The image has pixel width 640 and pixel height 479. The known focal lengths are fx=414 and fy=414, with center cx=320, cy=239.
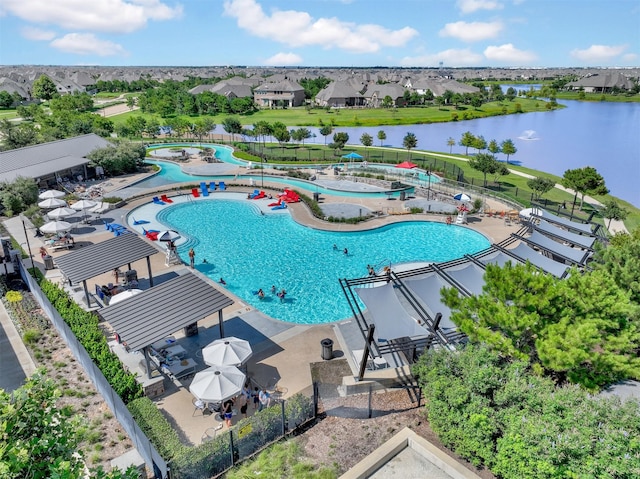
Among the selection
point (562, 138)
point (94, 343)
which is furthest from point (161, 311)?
point (562, 138)

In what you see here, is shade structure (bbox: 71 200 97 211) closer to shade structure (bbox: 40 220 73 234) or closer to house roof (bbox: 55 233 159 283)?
shade structure (bbox: 40 220 73 234)

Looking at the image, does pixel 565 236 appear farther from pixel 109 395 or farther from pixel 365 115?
pixel 365 115

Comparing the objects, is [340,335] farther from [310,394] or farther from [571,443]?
[571,443]

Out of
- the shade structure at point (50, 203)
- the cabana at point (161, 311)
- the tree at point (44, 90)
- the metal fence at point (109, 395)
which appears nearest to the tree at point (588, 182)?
the cabana at point (161, 311)

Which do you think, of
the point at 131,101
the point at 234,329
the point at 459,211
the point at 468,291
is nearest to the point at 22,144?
the point at 234,329

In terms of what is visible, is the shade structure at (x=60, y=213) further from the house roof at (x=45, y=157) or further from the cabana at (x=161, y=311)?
the cabana at (x=161, y=311)
